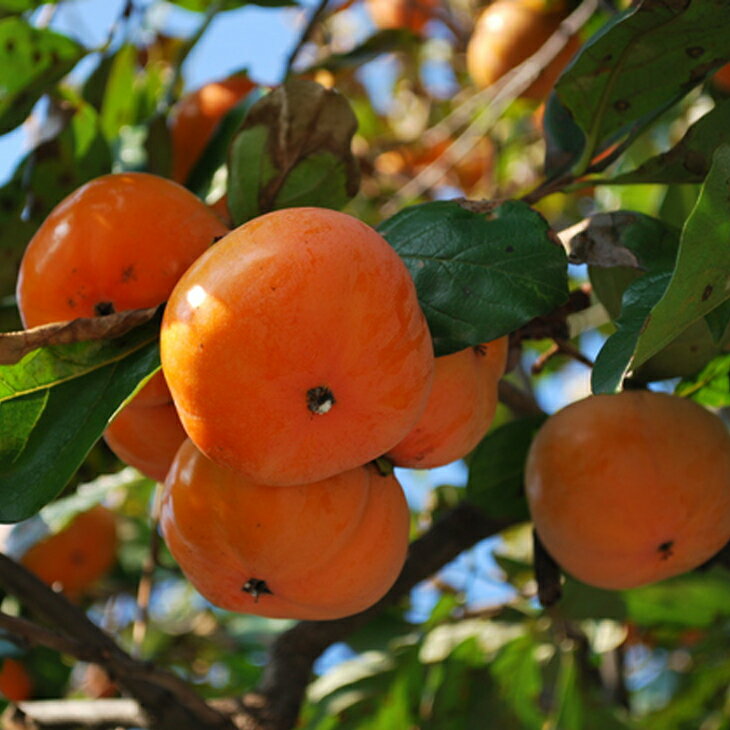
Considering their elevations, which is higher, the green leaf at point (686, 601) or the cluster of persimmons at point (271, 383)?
the cluster of persimmons at point (271, 383)

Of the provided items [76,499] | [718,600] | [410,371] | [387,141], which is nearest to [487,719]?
[718,600]

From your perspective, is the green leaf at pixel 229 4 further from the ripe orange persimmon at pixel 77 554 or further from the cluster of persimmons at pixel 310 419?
the ripe orange persimmon at pixel 77 554

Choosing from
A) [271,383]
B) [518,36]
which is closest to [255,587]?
[271,383]

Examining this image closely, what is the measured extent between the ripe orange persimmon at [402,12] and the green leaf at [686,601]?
224 cm

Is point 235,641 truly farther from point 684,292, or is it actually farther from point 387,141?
point 684,292

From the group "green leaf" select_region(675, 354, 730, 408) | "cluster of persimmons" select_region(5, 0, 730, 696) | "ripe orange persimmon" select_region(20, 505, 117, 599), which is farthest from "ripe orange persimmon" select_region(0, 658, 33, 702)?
"green leaf" select_region(675, 354, 730, 408)

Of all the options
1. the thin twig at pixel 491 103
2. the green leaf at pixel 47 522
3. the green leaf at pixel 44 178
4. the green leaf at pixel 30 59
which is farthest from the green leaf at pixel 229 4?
the green leaf at pixel 47 522

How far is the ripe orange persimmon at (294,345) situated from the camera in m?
0.95

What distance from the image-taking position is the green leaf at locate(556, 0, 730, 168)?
1266 millimetres

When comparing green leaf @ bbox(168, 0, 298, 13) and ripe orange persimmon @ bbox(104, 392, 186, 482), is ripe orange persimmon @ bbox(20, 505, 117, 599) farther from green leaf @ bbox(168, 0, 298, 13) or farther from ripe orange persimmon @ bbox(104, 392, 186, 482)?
green leaf @ bbox(168, 0, 298, 13)

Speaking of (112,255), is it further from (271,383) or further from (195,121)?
(195,121)

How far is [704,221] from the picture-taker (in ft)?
3.22

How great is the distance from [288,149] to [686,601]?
174cm

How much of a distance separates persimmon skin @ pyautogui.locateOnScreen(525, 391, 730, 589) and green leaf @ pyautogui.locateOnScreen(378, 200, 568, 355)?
0.34 meters
